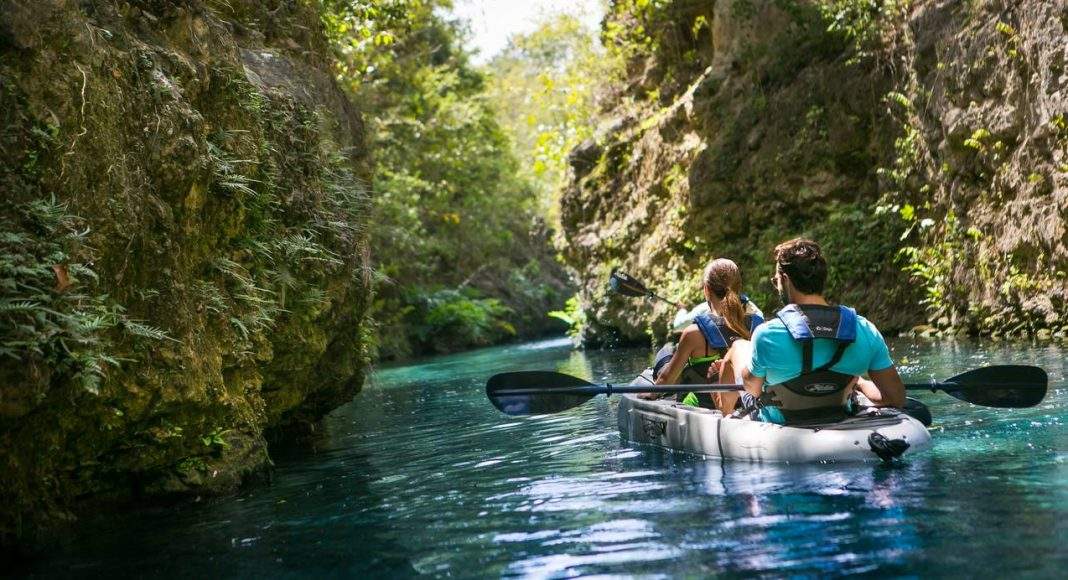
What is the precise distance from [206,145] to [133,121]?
0.62 metres

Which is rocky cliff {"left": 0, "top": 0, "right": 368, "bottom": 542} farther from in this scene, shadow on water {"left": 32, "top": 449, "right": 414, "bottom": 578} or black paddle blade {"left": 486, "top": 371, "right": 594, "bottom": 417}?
black paddle blade {"left": 486, "top": 371, "right": 594, "bottom": 417}

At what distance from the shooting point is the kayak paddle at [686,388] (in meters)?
6.45

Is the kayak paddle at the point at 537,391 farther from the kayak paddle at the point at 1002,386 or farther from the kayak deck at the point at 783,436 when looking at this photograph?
the kayak paddle at the point at 1002,386

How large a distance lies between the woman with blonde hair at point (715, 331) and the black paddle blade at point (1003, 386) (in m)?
1.35

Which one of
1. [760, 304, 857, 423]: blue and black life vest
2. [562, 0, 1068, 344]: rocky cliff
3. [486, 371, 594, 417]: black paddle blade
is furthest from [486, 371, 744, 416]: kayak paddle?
[562, 0, 1068, 344]: rocky cliff

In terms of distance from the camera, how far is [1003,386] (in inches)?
256

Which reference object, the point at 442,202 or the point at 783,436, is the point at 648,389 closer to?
the point at 783,436

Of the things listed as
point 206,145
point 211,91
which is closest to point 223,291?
point 206,145

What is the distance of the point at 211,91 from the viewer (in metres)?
7.15

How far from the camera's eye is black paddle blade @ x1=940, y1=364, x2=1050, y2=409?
6.41m

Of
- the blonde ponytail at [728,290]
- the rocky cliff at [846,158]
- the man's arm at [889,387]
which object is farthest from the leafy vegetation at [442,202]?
the man's arm at [889,387]

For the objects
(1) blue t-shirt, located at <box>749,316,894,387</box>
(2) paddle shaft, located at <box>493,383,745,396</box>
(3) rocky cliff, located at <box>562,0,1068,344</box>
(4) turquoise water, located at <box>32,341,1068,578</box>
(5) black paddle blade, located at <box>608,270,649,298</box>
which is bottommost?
(4) turquoise water, located at <box>32,341,1068,578</box>

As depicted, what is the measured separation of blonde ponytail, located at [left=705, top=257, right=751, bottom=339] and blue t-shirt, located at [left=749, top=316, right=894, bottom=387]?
4.04 feet

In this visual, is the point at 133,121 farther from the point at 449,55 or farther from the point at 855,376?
the point at 449,55
